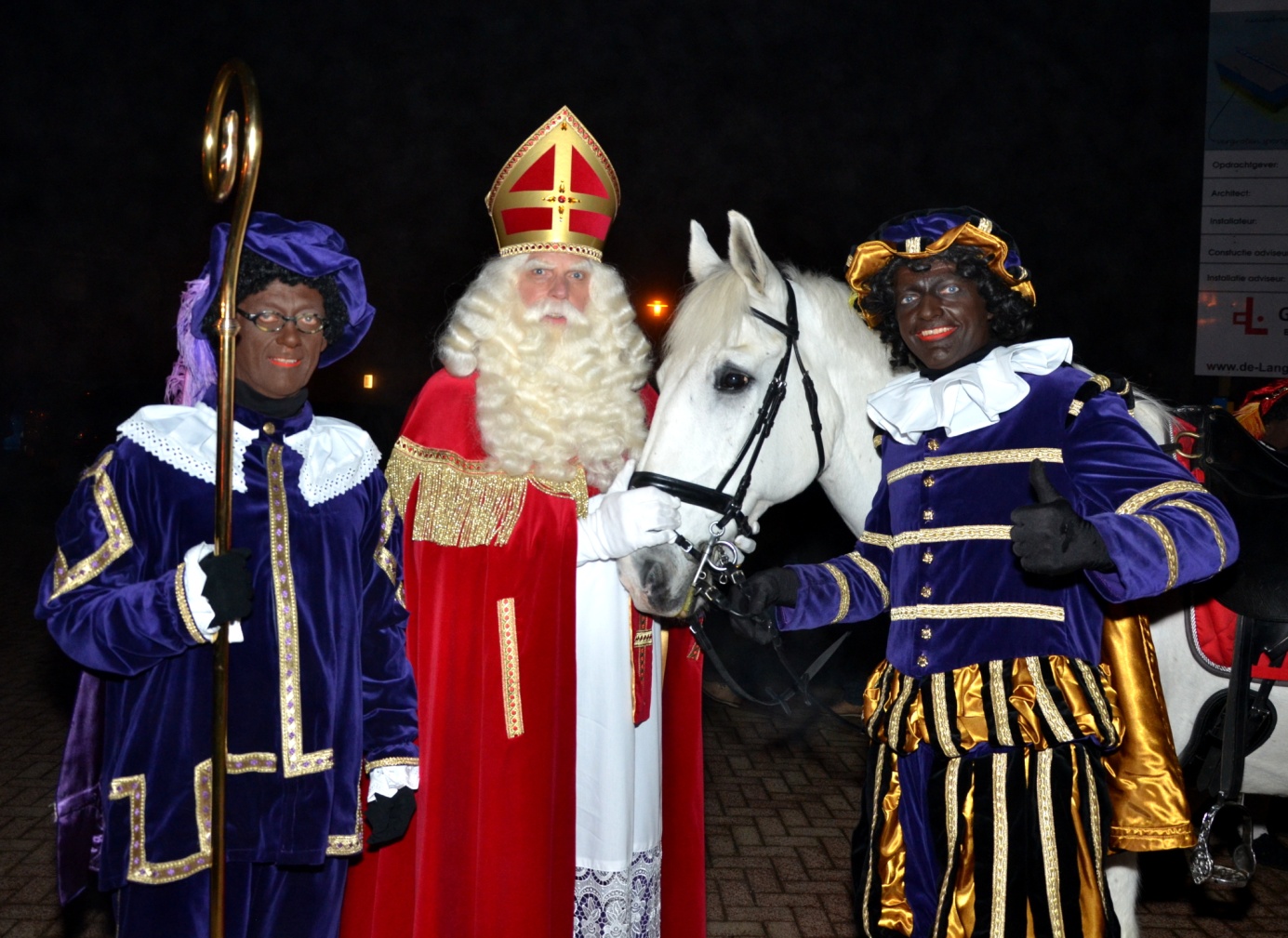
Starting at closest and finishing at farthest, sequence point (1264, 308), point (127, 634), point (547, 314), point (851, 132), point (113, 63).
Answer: point (127, 634), point (547, 314), point (1264, 308), point (113, 63), point (851, 132)

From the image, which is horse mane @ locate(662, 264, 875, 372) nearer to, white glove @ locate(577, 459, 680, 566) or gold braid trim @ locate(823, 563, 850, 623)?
white glove @ locate(577, 459, 680, 566)

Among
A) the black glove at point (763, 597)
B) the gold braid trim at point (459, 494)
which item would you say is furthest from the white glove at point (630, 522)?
the black glove at point (763, 597)

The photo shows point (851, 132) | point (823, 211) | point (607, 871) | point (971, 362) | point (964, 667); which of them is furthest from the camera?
point (823, 211)

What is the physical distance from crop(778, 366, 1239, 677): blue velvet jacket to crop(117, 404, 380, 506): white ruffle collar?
1.28 meters

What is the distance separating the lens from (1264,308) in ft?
27.0

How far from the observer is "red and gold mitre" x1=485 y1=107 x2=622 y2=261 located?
3092 millimetres

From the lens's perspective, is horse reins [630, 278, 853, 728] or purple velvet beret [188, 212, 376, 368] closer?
purple velvet beret [188, 212, 376, 368]

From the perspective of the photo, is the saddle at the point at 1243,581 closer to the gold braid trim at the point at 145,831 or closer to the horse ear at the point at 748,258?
the horse ear at the point at 748,258

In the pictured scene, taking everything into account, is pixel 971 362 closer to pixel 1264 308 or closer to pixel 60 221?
pixel 1264 308

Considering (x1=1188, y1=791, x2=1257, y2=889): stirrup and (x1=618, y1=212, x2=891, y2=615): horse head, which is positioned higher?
(x1=618, y1=212, x2=891, y2=615): horse head

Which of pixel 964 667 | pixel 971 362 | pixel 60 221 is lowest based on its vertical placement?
pixel 964 667

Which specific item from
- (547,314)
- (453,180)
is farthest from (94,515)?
(453,180)

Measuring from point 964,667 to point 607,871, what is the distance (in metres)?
1.29

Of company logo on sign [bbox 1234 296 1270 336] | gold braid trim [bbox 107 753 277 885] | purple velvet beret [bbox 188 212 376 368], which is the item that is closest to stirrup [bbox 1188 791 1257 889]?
gold braid trim [bbox 107 753 277 885]
